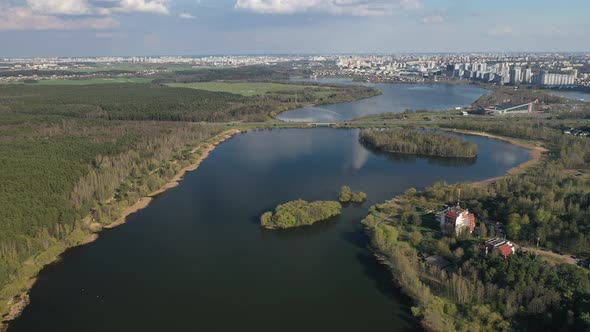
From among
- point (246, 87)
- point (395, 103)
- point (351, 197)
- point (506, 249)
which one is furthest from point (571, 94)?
point (506, 249)

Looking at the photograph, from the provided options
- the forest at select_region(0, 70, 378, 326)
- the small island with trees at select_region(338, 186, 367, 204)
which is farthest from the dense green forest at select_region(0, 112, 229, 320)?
the small island with trees at select_region(338, 186, 367, 204)

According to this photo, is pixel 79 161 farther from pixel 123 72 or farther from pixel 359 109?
pixel 123 72

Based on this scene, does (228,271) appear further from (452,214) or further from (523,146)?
(523,146)

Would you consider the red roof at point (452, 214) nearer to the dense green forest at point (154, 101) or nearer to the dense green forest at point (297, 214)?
the dense green forest at point (297, 214)

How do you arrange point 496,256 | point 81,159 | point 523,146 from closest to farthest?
point 496,256
point 81,159
point 523,146

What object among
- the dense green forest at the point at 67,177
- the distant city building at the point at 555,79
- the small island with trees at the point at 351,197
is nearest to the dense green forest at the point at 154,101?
the dense green forest at the point at 67,177
